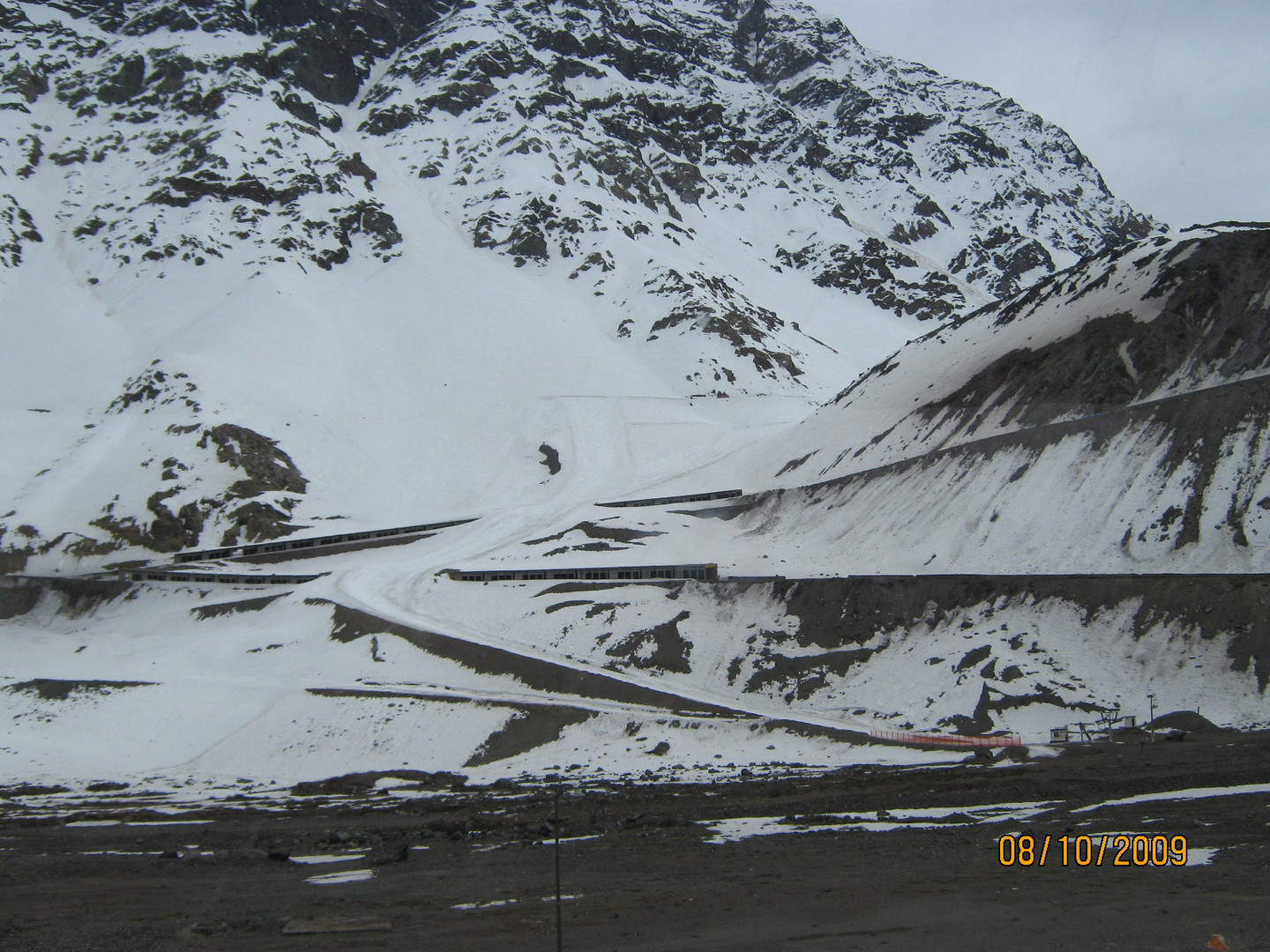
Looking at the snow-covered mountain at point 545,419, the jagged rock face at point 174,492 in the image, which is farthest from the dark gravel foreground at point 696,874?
the jagged rock face at point 174,492

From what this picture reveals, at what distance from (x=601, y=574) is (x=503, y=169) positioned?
109m

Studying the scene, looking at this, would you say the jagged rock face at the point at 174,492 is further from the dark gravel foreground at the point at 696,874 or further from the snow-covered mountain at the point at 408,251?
the dark gravel foreground at the point at 696,874

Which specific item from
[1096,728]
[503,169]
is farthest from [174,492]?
[503,169]

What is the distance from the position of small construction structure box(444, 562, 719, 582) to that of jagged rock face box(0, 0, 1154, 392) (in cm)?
5508

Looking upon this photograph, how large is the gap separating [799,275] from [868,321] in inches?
621

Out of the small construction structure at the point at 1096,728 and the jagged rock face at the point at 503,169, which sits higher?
the jagged rock face at the point at 503,169

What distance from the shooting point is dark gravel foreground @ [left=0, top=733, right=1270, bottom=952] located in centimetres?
1481

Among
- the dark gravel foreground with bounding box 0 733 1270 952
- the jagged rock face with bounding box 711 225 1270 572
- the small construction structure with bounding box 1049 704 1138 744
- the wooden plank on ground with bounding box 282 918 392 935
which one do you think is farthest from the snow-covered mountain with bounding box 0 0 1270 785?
the wooden plank on ground with bounding box 282 918 392 935

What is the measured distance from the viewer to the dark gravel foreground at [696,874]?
14812 millimetres

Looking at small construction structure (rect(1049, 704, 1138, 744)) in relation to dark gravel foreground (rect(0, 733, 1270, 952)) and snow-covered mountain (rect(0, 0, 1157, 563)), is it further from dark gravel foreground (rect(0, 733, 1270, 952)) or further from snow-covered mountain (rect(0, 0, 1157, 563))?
snow-covered mountain (rect(0, 0, 1157, 563))

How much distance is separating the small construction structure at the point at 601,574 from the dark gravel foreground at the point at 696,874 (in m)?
21.3

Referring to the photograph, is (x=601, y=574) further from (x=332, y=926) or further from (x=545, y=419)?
(x=545, y=419)

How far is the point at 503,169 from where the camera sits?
14675cm

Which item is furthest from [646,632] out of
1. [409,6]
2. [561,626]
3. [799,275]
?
[409,6]
